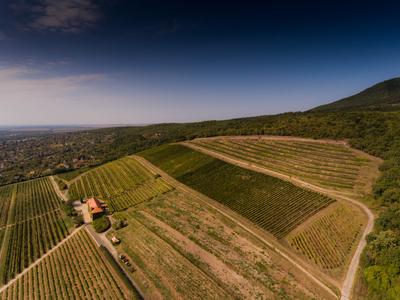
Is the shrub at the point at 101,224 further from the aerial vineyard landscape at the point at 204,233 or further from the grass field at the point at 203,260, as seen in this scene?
the grass field at the point at 203,260

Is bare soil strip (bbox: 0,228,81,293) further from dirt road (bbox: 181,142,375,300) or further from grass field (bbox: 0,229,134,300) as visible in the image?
dirt road (bbox: 181,142,375,300)

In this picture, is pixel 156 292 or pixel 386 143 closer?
pixel 156 292

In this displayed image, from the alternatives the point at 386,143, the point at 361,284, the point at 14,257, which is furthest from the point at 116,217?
the point at 386,143

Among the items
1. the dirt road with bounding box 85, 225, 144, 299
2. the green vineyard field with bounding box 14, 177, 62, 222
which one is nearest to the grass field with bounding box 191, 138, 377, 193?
the dirt road with bounding box 85, 225, 144, 299

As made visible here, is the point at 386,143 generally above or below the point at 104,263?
above

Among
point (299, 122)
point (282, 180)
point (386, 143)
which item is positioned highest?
point (299, 122)

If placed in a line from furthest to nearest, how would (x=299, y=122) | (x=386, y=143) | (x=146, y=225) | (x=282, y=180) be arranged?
(x=299, y=122), (x=386, y=143), (x=282, y=180), (x=146, y=225)

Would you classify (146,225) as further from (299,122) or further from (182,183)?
(299,122)
